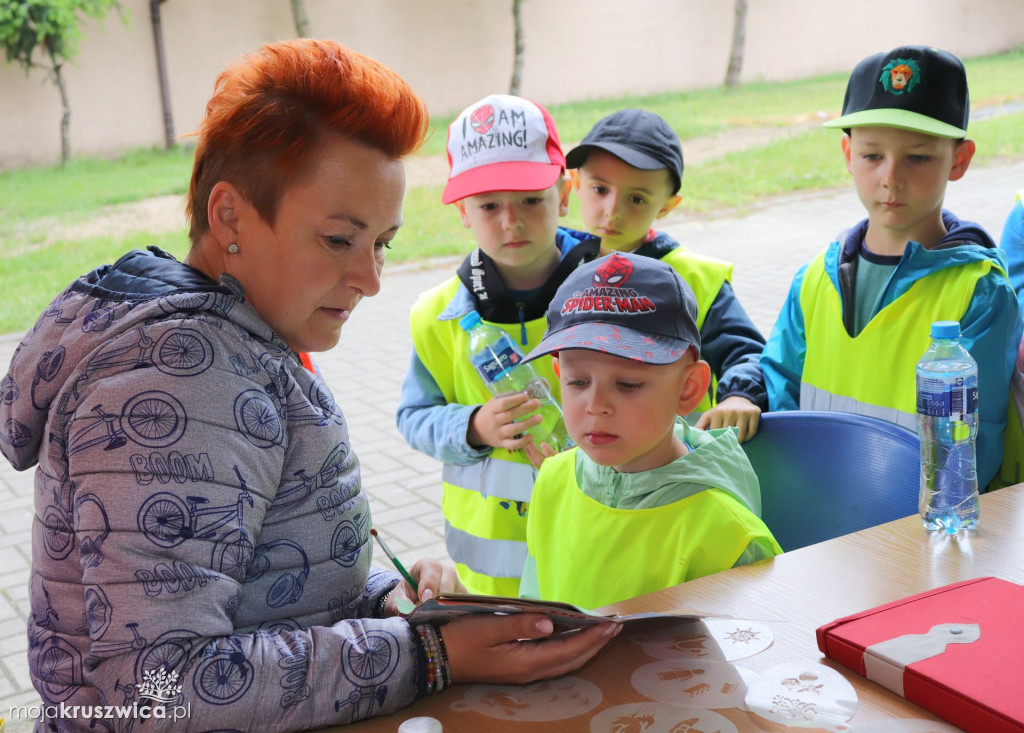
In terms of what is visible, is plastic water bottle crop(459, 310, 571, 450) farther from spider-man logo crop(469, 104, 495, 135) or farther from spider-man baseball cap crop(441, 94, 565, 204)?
spider-man logo crop(469, 104, 495, 135)

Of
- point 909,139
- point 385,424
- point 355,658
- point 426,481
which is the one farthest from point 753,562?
point 385,424

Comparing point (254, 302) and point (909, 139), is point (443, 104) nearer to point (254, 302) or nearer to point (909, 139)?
point (909, 139)

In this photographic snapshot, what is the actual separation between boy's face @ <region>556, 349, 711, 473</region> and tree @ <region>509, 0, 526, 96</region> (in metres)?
10.6

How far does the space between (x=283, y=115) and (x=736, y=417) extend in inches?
43.7

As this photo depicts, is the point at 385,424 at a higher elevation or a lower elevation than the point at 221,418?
lower

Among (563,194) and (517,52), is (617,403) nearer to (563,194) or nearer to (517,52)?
(563,194)

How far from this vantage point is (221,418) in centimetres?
117

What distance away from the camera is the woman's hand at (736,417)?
1.94 m

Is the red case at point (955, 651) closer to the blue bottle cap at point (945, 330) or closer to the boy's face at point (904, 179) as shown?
the blue bottle cap at point (945, 330)

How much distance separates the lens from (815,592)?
143 centimetres

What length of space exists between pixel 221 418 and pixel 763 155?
415 inches

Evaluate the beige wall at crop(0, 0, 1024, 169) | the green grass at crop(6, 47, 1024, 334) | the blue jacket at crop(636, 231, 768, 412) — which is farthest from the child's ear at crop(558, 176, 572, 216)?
the beige wall at crop(0, 0, 1024, 169)

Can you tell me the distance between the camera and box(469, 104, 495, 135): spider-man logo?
2.43 metres

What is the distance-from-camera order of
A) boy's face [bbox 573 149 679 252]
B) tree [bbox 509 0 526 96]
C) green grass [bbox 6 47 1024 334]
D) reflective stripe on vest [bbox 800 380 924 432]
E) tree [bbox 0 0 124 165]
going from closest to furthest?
reflective stripe on vest [bbox 800 380 924 432]
boy's face [bbox 573 149 679 252]
green grass [bbox 6 47 1024 334]
tree [bbox 0 0 124 165]
tree [bbox 509 0 526 96]
